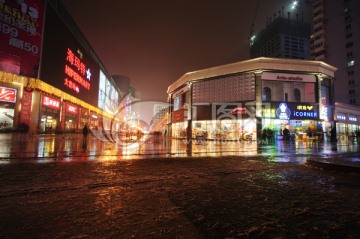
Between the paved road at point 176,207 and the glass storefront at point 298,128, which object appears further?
the glass storefront at point 298,128

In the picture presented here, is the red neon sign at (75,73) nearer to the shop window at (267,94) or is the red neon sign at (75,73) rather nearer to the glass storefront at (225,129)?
the glass storefront at (225,129)

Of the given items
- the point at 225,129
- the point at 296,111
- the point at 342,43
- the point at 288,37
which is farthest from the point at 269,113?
the point at 288,37

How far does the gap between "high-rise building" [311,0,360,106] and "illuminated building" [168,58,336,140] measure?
3574cm

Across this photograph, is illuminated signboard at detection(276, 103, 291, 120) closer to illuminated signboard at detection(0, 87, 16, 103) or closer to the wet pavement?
the wet pavement

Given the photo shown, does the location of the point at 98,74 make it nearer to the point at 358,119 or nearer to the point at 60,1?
the point at 60,1

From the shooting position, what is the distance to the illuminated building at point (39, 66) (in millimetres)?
23062

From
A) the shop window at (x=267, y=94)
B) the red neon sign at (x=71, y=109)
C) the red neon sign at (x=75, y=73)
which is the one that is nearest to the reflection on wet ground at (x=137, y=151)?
the shop window at (x=267, y=94)

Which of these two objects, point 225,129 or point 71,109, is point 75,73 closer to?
point 71,109

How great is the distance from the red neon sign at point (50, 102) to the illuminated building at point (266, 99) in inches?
861

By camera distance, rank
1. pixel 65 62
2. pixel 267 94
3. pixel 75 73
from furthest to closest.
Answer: pixel 75 73, pixel 65 62, pixel 267 94

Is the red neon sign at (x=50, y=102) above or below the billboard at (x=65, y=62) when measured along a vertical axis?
below

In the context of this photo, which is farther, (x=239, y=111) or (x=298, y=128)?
(x=298, y=128)

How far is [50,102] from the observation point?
2950 centimetres

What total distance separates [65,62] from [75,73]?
455cm
